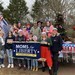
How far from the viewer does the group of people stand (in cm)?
1091

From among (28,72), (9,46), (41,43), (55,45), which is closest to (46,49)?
(41,43)

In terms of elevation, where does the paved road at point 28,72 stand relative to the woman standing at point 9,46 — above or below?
below

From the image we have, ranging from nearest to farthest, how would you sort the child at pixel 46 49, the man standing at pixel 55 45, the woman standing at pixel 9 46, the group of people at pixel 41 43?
the man standing at pixel 55 45 < the group of people at pixel 41 43 < the child at pixel 46 49 < the woman standing at pixel 9 46

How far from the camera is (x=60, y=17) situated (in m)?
13.1

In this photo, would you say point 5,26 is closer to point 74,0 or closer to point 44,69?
point 44,69

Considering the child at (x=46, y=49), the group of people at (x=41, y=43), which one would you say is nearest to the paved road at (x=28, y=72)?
the group of people at (x=41, y=43)

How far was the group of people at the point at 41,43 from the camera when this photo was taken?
10.9 metres

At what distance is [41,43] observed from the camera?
38.2 ft

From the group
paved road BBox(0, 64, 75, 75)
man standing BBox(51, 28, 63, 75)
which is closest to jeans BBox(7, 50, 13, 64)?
paved road BBox(0, 64, 75, 75)

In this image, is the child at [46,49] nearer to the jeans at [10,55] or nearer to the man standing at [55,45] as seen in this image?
the man standing at [55,45]

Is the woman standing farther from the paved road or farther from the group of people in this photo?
the paved road

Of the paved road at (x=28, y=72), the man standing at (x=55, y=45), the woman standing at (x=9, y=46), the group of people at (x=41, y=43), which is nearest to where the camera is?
the man standing at (x=55, y=45)

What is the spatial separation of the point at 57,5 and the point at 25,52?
30153mm

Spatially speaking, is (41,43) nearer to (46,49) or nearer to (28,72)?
(46,49)
